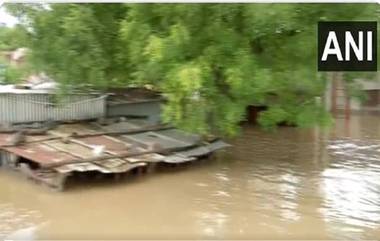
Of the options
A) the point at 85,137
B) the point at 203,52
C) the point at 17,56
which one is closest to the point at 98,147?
the point at 85,137

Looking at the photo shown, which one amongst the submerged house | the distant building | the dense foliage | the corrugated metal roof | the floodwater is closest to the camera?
the floodwater

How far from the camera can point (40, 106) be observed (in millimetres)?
9523

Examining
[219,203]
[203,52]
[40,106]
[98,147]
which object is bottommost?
[219,203]

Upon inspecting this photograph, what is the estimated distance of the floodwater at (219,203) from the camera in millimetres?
5852

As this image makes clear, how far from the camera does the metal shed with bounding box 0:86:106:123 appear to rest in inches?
362

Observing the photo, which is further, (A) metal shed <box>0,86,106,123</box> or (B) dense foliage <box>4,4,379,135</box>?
(A) metal shed <box>0,86,106,123</box>

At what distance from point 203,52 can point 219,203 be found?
206 centimetres

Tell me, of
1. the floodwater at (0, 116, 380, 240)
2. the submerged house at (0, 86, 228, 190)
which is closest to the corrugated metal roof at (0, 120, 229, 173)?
the submerged house at (0, 86, 228, 190)

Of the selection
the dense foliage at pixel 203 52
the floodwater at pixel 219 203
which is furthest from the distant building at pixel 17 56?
the floodwater at pixel 219 203

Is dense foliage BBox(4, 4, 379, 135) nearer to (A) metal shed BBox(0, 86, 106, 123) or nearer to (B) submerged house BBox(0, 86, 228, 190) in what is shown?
(B) submerged house BBox(0, 86, 228, 190)

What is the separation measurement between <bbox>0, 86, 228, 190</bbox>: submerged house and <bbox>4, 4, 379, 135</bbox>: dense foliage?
1109mm

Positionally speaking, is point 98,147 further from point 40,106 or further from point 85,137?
point 40,106

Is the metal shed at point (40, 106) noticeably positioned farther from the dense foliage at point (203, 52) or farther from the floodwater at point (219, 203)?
the dense foliage at point (203, 52)

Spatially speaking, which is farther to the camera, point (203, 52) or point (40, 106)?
point (40, 106)
